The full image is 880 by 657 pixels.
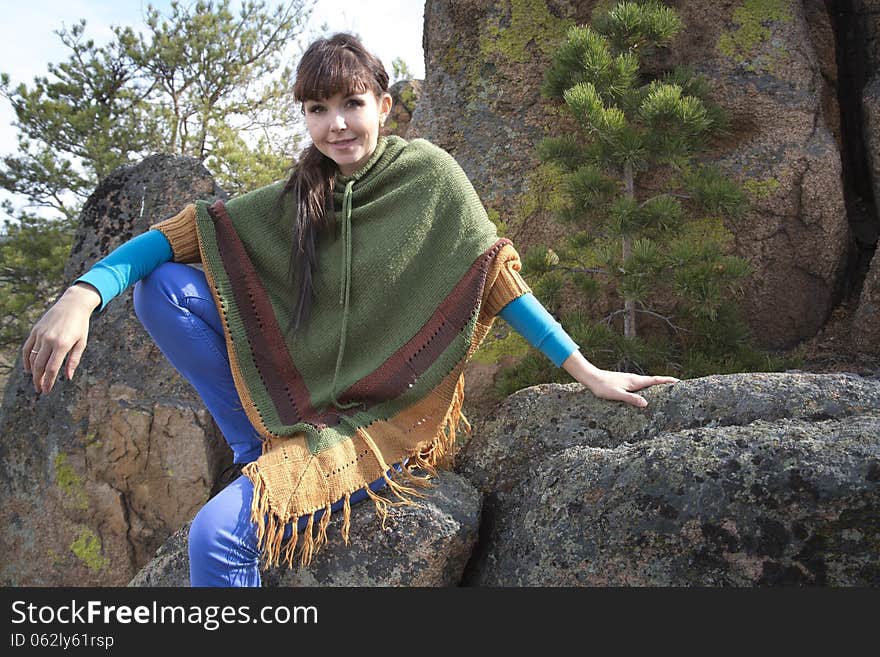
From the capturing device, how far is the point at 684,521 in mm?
1624

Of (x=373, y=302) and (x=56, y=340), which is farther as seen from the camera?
(x=373, y=302)

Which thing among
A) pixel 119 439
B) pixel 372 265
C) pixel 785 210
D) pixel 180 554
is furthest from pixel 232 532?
pixel 785 210

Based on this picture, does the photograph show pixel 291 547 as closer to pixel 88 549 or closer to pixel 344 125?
pixel 344 125

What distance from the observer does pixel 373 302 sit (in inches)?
81.7

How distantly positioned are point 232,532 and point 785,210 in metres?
2.51

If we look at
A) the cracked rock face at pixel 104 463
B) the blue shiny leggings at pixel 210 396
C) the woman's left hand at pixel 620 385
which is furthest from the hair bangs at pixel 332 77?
the cracked rock face at pixel 104 463

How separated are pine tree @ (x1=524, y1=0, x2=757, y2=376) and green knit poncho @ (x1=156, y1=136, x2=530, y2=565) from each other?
994 mm

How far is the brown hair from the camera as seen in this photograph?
200 cm

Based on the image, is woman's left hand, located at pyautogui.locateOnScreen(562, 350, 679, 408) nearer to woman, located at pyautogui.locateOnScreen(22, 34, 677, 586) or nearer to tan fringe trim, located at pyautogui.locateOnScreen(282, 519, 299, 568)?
woman, located at pyautogui.locateOnScreen(22, 34, 677, 586)

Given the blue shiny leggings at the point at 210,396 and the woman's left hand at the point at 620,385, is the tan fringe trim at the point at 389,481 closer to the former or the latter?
the blue shiny leggings at the point at 210,396

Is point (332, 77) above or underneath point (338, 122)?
above

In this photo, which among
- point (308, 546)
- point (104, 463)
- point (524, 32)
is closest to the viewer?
point (308, 546)

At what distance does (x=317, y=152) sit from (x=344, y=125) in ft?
0.59

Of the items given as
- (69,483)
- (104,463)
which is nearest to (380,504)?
(104,463)
